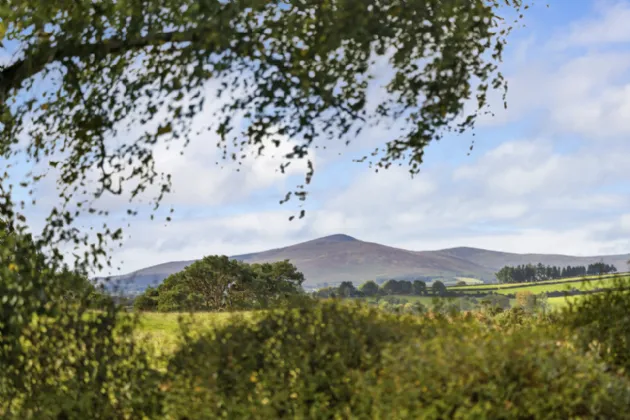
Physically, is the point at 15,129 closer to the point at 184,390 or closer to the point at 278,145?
the point at 278,145

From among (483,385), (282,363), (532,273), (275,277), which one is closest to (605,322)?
(483,385)

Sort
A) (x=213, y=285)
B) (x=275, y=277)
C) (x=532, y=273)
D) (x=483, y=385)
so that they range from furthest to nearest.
Result: (x=532, y=273)
(x=275, y=277)
(x=213, y=285)
(x=483, y=385)

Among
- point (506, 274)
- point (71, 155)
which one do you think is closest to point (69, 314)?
point (71, 155)

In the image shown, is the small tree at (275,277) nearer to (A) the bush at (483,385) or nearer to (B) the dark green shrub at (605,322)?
(B) the dark green shrub at (605,322)

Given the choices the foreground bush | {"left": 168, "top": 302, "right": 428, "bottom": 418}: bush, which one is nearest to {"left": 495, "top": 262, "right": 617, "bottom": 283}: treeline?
the foreground bush

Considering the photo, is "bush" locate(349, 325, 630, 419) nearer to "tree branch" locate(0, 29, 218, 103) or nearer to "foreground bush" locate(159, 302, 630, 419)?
"foreground bush" locate(159, 302, 630, 419)

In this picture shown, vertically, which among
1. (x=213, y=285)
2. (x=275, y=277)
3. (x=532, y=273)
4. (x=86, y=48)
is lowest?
(x=532, y=273)

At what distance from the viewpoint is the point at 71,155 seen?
32.7ft

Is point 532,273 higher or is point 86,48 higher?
point 86,48

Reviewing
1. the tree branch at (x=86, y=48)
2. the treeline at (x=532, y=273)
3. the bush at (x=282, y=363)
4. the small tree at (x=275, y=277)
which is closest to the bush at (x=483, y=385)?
the bush at (x=282, y=363)

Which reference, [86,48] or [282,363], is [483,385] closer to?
[282,363]

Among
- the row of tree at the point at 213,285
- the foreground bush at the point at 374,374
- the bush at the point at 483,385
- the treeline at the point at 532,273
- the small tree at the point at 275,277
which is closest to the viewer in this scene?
the bush at the point at 483,385

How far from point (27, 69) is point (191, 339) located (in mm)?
4611

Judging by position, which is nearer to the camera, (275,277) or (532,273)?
(275,277)
